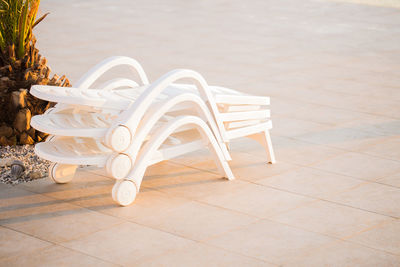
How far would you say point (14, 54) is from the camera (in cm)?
576

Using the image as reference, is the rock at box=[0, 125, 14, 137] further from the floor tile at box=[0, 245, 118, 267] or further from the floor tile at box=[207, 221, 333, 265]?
the floor tile at box=[207, 221, 333, 265]

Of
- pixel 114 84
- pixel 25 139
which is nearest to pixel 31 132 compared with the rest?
pixel 25 139

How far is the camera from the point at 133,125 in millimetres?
4344

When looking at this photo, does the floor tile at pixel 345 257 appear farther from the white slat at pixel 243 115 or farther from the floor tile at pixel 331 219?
the white slat at pixel 243 115

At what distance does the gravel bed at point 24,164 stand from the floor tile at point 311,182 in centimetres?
166

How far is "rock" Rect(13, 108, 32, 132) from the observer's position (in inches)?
220

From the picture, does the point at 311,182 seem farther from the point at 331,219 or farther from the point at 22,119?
the point at 22,119

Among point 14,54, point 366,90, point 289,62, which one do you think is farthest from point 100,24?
point 14,54

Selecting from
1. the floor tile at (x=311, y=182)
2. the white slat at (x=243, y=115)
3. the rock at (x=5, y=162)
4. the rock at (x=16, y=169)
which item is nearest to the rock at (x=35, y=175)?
the rock at (x=16, y=169)

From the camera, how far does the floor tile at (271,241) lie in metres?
3.79

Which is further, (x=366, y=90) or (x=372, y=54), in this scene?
(x=372, y=54)

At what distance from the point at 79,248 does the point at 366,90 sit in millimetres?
5253

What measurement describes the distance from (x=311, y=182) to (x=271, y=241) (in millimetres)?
1163

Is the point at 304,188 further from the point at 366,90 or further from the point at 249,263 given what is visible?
the point at 366,90
